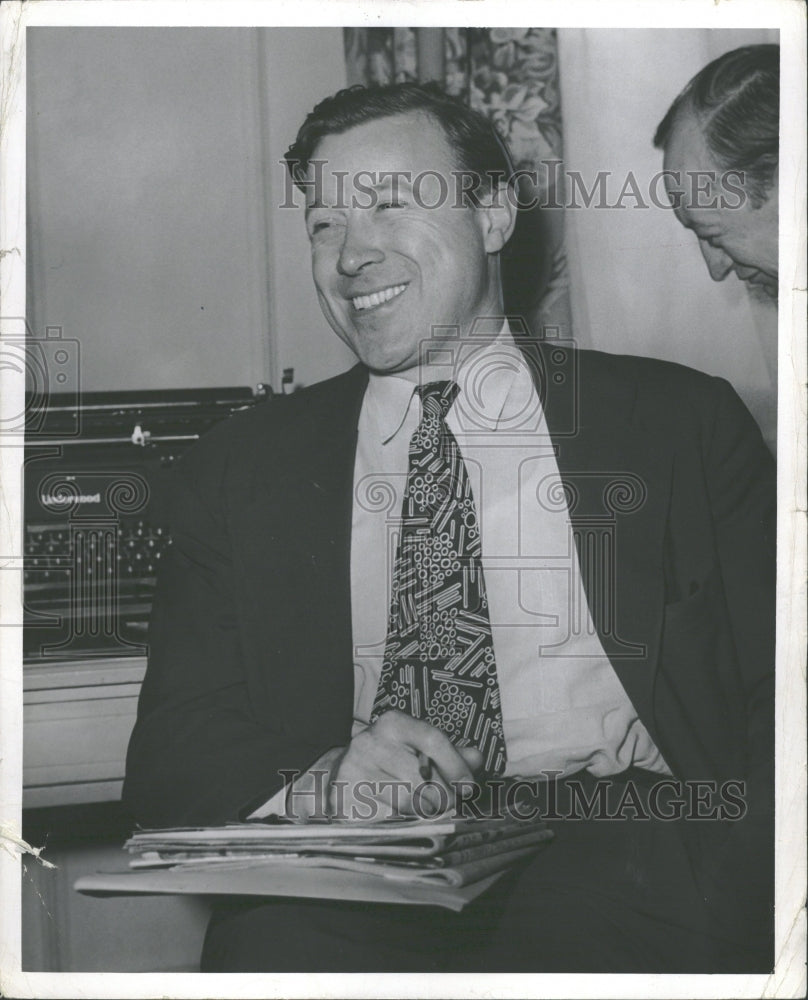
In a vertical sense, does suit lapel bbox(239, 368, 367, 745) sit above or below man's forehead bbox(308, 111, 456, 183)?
below

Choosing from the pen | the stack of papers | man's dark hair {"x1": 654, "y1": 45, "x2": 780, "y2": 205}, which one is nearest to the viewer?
the stack of papers

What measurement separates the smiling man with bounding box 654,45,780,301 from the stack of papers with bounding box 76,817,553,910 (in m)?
1.11

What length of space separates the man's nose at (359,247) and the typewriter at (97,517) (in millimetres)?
313

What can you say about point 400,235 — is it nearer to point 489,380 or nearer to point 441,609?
point 489,380

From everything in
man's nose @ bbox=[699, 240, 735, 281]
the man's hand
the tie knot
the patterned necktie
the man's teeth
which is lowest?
the man's hand

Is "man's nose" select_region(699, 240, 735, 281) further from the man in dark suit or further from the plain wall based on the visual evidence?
the plain wall

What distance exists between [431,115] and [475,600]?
34.9 inches

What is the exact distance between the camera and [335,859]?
1.92 metres

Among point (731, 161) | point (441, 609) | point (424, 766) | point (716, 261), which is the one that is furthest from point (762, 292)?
point (424, 766)

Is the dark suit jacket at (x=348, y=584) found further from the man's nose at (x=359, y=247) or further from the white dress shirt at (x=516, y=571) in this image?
the man's nose at (x=359, y=247)

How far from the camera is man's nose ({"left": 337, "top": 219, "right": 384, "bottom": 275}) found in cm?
204

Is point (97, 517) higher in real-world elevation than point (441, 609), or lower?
higher

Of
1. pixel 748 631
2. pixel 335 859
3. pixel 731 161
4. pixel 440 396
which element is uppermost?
pixel 731 161

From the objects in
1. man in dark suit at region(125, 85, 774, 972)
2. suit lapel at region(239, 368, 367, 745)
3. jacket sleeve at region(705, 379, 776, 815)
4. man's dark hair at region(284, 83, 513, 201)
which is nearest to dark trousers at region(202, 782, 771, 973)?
man in dark suit at region(125, 85, 774, 972)
